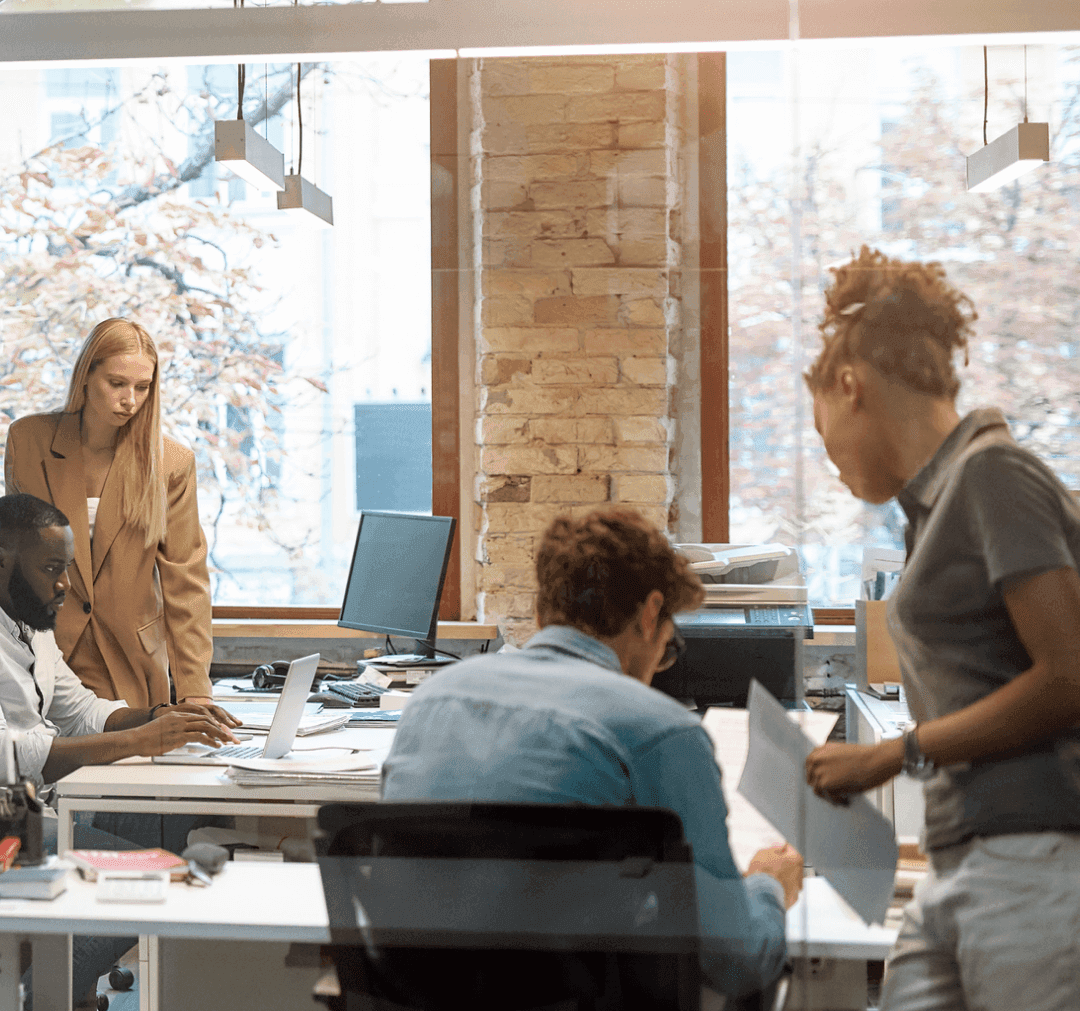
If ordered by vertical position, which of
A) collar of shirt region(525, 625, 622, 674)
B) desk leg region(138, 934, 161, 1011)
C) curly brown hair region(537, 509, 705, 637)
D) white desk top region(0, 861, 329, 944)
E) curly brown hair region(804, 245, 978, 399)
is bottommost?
desk leg region(138, 934, 161, 1011)

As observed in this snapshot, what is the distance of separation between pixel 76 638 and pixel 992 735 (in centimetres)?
137

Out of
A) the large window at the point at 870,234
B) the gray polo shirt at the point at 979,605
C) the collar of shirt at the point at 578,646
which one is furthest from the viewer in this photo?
the large window at the point at 870,234

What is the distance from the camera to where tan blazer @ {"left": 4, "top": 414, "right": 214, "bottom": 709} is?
5.52ft

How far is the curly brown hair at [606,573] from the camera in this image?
1.35 metres

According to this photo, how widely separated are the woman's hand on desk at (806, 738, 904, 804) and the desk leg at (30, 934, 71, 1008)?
1133 mm

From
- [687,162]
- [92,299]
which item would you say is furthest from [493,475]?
[92,299]

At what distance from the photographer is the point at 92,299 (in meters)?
1.71

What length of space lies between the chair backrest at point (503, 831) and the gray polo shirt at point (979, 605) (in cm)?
34

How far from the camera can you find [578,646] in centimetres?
131

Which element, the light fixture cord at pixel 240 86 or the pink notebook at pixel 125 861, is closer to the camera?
the pink notebook at pixel 125 861

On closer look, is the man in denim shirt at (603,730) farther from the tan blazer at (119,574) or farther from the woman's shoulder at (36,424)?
the woman's shoulder at (36,424)

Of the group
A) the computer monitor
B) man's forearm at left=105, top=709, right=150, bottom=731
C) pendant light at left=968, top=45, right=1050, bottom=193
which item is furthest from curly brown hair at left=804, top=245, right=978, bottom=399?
man's forearm at left=105, top=709, right=150, bottom=731

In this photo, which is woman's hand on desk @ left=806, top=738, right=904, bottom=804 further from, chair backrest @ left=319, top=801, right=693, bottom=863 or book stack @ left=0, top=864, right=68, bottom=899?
book stack @ left=0, top=864, right=68, bottom=899

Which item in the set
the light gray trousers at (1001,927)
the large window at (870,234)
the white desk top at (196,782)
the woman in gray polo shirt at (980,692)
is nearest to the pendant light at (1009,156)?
the large window at (870,234)
